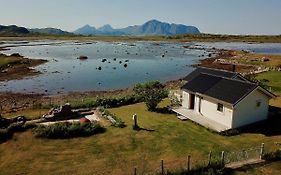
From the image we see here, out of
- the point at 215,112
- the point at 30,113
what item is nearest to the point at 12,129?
the point at 30,113

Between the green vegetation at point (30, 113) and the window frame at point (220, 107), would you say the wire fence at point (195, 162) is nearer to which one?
the window frame at point (220, 107)

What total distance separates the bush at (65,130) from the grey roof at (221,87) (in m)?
11.1

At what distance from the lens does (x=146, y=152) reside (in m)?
22.5

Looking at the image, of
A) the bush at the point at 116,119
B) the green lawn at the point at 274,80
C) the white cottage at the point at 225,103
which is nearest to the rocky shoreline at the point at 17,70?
the bush at the point at 116,119

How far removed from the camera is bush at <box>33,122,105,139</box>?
25.9m

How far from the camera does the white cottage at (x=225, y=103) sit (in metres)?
26.8

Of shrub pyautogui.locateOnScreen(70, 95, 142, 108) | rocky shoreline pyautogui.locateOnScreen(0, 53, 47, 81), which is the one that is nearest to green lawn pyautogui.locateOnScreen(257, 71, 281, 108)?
shrub pyautogui.locateOnScreen(70, 95, 142, 108)

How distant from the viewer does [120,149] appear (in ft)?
75.9

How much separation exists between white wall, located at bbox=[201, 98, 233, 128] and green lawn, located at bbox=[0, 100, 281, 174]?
1983 mm

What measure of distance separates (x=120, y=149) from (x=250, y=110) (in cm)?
1265

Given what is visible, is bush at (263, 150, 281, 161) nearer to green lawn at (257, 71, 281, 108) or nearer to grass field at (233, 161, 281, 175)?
grass field at (233, 161, 281, 175)

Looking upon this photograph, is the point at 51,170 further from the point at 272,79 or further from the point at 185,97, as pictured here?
the point at 272,79

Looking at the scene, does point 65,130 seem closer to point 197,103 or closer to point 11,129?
point 11,129

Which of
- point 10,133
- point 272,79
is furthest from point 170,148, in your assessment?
point 272,79
